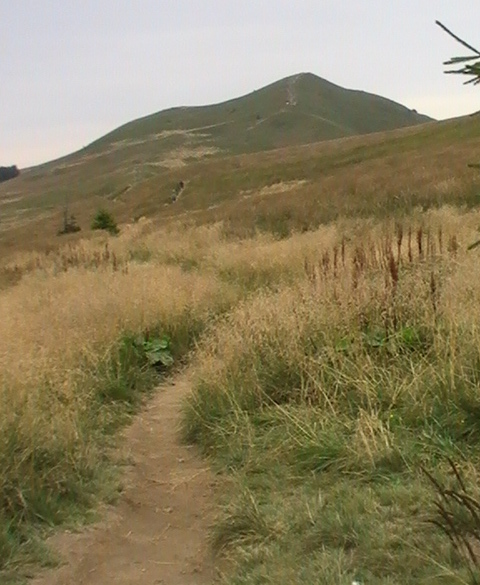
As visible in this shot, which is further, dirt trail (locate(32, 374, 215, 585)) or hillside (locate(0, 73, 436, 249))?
hillside (locate(0, 73, 436, 249))

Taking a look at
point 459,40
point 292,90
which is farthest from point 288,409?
point 292,90

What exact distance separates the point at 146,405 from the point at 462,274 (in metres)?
2.74

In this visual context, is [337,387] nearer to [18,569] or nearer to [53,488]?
[53,488]

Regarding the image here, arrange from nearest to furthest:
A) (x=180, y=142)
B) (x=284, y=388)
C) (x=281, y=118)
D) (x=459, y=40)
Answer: (x=459, y=40), (x=284, y=388), (x=180, y=142), (x=281, y=118)

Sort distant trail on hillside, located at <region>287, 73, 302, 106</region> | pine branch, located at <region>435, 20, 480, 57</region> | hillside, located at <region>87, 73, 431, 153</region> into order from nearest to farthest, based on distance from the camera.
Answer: pine branch, located at <region>435, 20, 480, 57</region>
hillside, located at <region>87, 73, 431, 153</region>
distant trail on hillside, located at <region>287, 73, 302, 106</region>

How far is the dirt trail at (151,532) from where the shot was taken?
9.92 ft

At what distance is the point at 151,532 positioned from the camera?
343cm

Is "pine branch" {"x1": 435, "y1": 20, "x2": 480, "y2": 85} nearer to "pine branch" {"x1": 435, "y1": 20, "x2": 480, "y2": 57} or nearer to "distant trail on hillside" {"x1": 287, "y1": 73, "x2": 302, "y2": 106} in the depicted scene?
"pine branch" {"x1": 435, "y1": 20, "x2": 480, "y2": 57}

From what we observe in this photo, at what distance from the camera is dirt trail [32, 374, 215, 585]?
3.02 m

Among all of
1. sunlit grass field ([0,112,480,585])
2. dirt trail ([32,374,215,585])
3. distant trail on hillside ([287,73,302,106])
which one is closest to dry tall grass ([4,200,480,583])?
sunlit grass field ([0,112,480,585])

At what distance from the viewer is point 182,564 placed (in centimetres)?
311

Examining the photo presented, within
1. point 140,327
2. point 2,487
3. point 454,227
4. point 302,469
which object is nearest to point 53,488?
point 2,487

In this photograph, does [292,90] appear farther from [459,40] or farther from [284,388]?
[459,40]

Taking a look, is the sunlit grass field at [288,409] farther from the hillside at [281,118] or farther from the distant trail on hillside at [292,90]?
the distant trail on hillside at [292,90]
